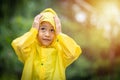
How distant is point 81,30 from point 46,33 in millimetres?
1033

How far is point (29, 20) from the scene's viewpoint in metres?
2.87

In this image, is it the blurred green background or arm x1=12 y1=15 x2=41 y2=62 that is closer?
arm x1=12 y1=15 x2=41 y2=62

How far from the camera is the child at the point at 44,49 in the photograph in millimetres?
1910

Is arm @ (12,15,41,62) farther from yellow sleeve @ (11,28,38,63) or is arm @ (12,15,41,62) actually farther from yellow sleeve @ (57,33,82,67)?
yellow sleeve @ (57,33,82,67)

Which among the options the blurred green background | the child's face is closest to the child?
the child's face

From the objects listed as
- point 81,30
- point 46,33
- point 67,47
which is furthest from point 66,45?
point 81,30

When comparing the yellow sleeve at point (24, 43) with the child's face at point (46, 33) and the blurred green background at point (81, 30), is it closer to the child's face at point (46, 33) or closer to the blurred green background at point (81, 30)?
the child's face at point (46, 33)

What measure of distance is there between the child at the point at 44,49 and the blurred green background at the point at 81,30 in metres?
0.93

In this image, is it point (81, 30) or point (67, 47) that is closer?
point (67, 47)

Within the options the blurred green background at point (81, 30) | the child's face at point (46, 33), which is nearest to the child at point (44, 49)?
the child's face at point (46, 33)

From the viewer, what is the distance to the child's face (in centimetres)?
193

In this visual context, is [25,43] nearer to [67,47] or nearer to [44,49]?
[44,49]

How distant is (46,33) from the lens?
1933mm

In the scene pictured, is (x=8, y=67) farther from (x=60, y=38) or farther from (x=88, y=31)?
(x=60, y=38)
